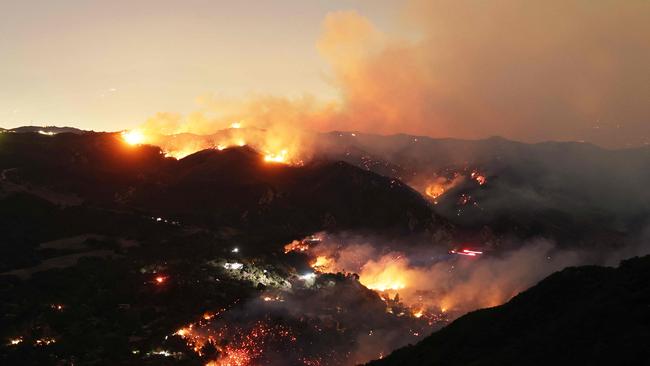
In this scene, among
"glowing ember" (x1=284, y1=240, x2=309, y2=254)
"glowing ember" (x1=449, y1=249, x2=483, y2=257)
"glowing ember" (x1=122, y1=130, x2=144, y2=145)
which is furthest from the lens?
"glowing ember" (x1=122, y1=130, x2=144, y2=145)

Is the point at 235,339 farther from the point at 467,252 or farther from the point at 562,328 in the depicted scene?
the point at 467,252

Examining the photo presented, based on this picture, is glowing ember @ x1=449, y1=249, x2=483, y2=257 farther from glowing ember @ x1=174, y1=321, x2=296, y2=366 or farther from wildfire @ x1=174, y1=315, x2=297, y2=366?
glowing ember @ x1=174, y1=321, x2=296, y2=366

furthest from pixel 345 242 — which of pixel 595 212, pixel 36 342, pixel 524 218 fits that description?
pixel 595 212

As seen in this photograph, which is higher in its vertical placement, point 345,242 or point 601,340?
point 345,242

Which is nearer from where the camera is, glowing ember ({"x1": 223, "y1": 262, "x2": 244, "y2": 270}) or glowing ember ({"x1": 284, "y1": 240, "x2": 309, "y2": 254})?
glowing ember ({"x1": 223, "y1": 262, "x2": 244, "y2": 270})

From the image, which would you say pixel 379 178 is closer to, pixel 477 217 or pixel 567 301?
pixel 477 217

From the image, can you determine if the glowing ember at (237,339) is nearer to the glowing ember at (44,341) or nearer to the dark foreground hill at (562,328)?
the glowing ember at (44,341)

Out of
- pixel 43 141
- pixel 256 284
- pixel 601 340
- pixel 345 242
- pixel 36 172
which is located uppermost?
pixel 43 141

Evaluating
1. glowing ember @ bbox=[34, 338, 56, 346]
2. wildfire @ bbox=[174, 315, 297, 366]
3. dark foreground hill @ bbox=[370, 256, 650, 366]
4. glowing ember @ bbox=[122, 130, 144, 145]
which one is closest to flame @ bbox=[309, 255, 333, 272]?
wildfire @ bbox=[174, 315, 297, 366]
